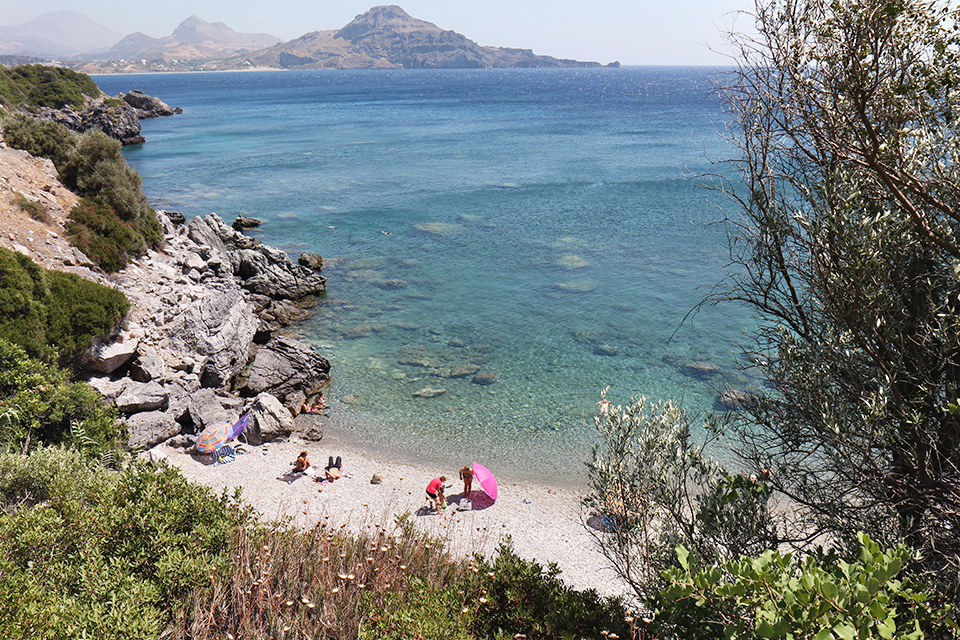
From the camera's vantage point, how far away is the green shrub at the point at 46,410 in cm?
1202

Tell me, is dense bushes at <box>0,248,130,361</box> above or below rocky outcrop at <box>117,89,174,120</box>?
below

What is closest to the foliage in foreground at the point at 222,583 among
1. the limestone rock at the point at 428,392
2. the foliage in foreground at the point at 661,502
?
the foliage in foreground at the point at 661,502

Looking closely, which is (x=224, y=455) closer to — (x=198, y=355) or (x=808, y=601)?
(x=198, y=355)

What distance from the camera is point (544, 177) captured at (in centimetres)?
5241

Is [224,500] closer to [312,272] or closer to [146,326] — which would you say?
[146,326]

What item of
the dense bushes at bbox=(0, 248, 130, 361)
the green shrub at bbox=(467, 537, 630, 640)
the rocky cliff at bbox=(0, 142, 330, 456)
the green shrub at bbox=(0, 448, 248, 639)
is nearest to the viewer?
the green shrub at bbox=(0, 448, 248, 639)

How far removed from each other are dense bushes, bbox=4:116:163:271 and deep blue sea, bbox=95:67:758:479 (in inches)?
307

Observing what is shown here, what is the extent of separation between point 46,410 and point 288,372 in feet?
25.4

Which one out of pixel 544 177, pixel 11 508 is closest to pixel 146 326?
pixel 11 508

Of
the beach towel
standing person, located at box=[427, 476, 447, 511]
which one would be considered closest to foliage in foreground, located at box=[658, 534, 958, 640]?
standing person, located at box=[427, 476, 447, 511]

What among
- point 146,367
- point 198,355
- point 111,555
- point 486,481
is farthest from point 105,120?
point 111,555

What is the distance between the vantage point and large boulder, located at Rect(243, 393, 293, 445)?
1669cm

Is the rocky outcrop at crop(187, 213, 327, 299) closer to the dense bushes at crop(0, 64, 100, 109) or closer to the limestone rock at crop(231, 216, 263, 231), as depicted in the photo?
the limestone rock at crop(231, 216, 263, 231)

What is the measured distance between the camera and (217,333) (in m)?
19.9
